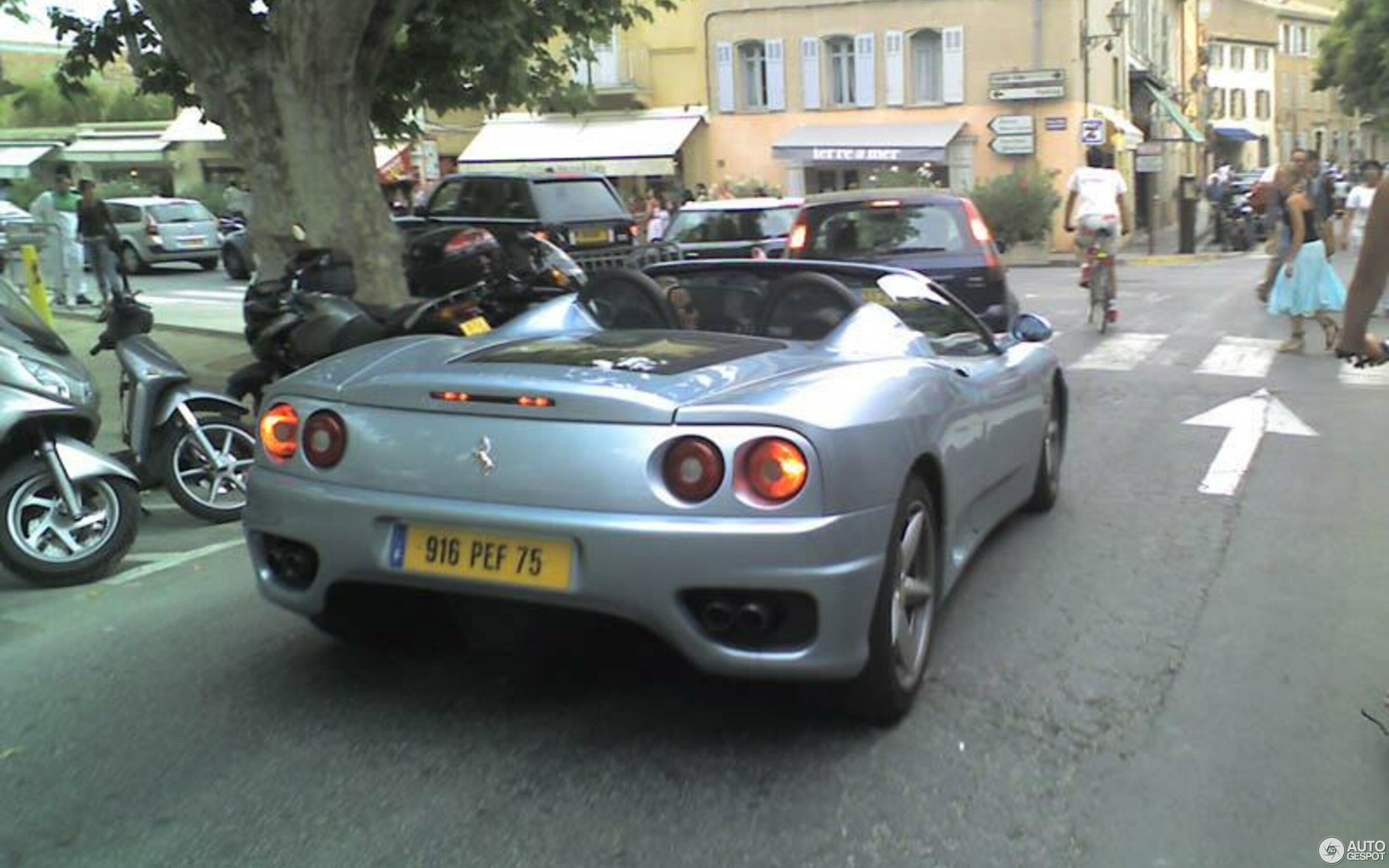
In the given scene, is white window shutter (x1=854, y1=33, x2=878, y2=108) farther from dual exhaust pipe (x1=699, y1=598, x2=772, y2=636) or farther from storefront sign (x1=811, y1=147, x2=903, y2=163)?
dual exhaust pipe (x1=699, y1=598, x2=772, y2=636)

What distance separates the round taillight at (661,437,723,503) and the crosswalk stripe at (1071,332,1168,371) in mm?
8496

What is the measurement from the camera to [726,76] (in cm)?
3516

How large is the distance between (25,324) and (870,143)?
94.6 feet

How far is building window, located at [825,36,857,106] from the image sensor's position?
3406 cm

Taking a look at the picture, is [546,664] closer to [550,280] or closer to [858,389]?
[858,389]

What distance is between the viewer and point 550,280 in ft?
29.3

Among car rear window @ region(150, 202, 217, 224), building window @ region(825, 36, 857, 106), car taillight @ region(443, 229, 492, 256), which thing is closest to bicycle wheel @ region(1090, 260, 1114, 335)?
car taillight @ region(443, 229, 492, 256)

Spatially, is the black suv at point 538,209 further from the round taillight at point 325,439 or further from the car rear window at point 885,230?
the round taillight at point 325,439

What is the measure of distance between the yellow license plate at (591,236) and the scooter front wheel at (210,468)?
30.3ft

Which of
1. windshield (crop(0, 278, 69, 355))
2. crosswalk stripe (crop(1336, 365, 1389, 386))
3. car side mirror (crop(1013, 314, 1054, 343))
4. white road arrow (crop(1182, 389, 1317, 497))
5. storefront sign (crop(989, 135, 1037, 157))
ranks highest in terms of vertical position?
storefront sign (crop(989, 135, 1037, 157))

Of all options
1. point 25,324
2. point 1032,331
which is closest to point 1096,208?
point 1032,331

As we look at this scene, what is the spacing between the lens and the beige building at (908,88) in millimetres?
31469

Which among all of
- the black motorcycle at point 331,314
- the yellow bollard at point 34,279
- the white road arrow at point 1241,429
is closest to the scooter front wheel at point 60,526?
the black motorcycle at point 331,314

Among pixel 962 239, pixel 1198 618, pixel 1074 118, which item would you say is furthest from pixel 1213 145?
pixel 1198 618
